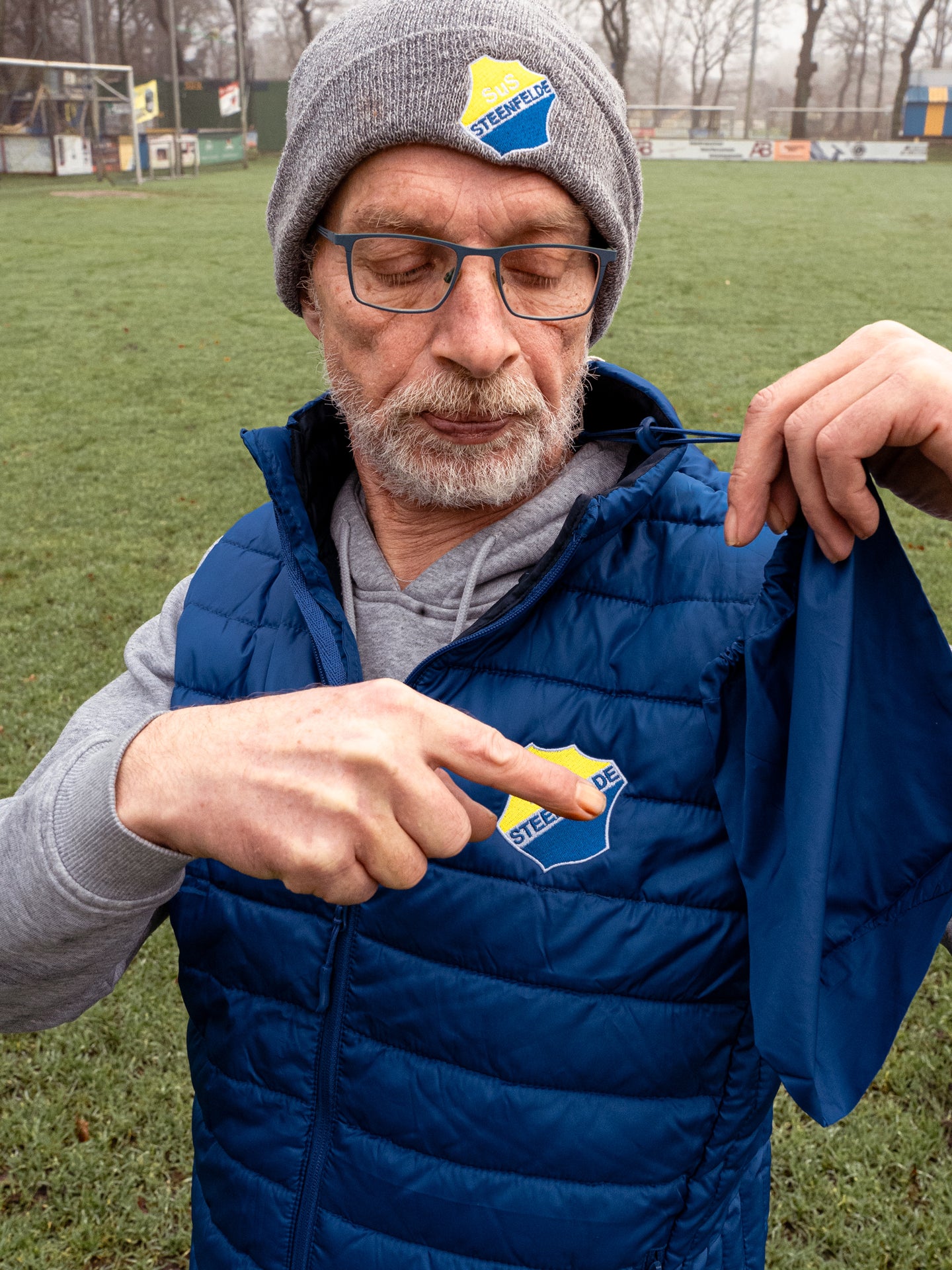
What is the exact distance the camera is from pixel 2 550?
7.07 m

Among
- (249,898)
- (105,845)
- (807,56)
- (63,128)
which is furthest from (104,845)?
(807,56)

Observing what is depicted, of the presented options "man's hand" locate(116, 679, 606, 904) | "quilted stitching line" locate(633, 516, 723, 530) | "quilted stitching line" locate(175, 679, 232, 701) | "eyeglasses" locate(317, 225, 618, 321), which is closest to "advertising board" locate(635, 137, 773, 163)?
"eyeglasses" locate(317, 225, 618, 321)

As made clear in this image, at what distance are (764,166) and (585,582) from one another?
34.8 meters

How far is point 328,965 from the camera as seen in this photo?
1573mm

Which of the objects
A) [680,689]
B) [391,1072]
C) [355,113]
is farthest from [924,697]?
[355,113]

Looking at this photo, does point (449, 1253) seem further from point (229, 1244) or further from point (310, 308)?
point (310, 308)

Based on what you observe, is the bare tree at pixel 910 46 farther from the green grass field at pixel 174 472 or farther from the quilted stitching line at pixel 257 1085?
the quilted stitching line at pixel 257 1085

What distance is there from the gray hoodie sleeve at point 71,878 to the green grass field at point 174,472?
191 cm

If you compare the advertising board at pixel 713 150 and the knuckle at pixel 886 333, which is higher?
the advertising board at pixel 713 150

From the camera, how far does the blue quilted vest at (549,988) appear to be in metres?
1.50

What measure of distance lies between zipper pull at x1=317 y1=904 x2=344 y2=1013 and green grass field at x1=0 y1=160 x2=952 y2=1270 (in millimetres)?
1890

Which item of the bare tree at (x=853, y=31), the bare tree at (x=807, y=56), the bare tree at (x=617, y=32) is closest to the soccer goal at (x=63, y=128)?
the bare tree at (x=617, y=32)

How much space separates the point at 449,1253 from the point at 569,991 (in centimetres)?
42

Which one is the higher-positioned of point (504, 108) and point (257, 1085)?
point (504, 108)
